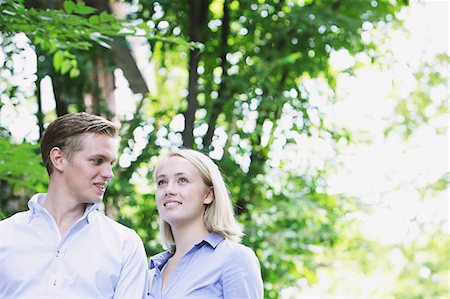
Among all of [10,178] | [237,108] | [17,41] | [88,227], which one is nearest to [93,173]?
[88,227]

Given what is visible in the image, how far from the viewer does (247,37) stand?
6.60 meters

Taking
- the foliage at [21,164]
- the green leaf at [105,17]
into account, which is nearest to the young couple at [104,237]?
the green leaf at [105,17]

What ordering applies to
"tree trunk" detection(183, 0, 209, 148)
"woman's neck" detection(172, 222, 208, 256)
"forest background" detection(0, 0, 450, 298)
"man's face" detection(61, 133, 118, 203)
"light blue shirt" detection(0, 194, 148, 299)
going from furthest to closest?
"forest background" detection(0, 0, 450, 298), "tree trunk" detection(183, 0, 209, 148), "woman's neck" detection(172, 222, 208, 256), "man's face" detection(61, 133, 118, 203), "light blue shirt" detection(0, 194, 148, 299)

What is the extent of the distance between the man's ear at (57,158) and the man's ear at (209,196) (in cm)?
55

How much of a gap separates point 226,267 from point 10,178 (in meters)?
2.26

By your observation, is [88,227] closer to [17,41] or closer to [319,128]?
[17,41]

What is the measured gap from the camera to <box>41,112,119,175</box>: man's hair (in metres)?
2.69

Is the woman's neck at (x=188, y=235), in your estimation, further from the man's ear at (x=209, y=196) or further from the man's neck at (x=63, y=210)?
the man's neck at (x=63, y=210)

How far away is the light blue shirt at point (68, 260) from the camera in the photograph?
2.55 meters

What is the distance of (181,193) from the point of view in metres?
2.88

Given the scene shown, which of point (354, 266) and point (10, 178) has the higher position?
point (10, 178)

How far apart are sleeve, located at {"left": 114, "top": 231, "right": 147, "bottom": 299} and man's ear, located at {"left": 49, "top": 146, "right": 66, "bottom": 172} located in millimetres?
Answer: 342

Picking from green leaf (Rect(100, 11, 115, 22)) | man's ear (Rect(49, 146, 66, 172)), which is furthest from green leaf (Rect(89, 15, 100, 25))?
man's ear (Rect(49, 146, 66, 172))

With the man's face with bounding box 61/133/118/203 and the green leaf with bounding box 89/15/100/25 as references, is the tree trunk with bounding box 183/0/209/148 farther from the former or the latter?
the man's face with bounding box 61/133/118/203
